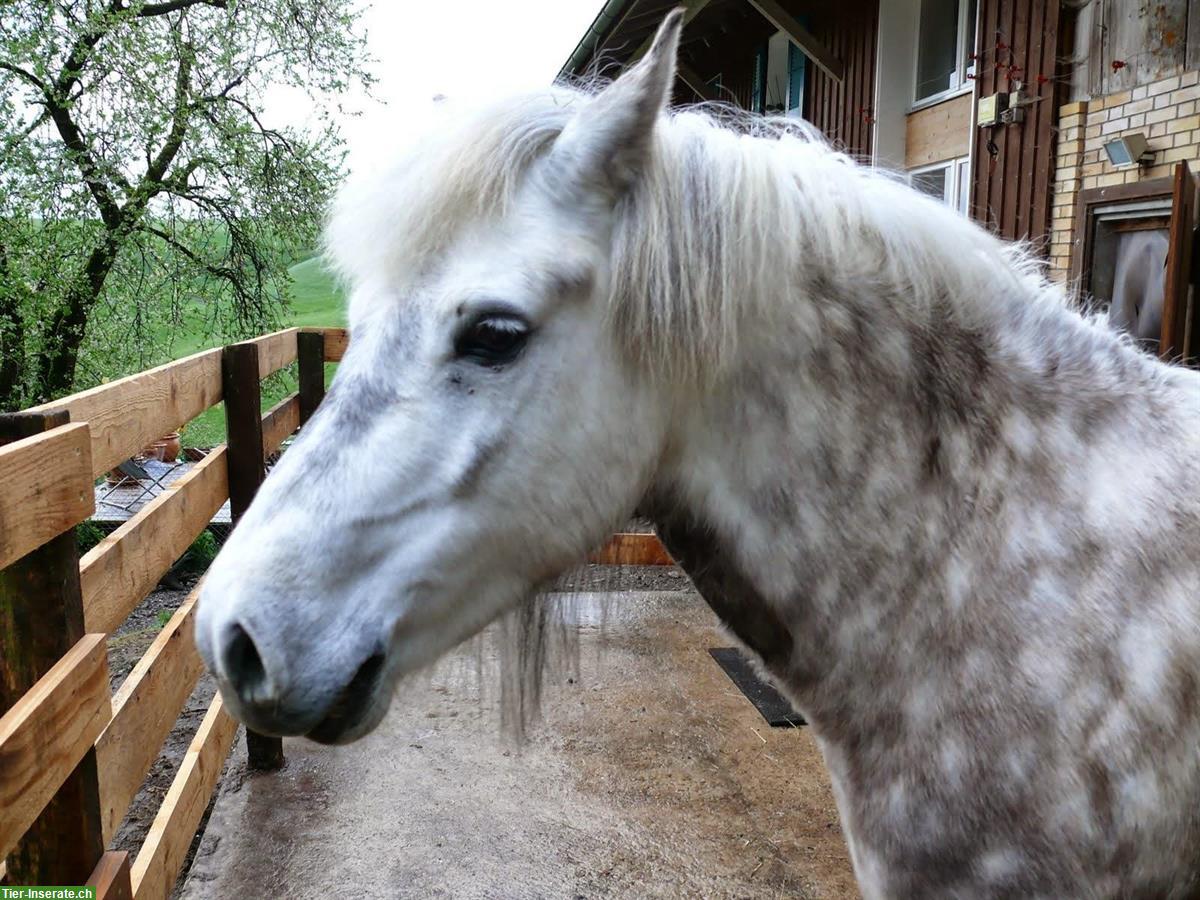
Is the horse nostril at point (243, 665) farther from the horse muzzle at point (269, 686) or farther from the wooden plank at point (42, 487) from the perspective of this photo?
the wooden plank at point (42, 487)

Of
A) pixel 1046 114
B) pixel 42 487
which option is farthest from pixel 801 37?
pixel 42 487

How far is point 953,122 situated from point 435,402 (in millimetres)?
6400

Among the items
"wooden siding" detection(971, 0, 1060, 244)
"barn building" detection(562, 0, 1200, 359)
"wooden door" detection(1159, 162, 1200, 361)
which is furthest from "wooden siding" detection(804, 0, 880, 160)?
"wooden door" detection(1159, 162, 1200, 361)

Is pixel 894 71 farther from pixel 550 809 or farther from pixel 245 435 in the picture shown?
pixel 550 809

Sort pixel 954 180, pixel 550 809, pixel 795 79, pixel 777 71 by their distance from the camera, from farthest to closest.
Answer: pixel 777 71 < pixel 795 79 < pixel 954 180 < pixel 550 809

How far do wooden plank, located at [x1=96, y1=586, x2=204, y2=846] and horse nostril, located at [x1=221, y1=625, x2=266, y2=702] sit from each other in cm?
82

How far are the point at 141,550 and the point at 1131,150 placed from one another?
464 cm

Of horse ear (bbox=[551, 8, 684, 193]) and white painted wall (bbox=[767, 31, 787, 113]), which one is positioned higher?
white painted wall (bbox=[767, 31, 787, 113])

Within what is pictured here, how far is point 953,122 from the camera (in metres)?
6.39

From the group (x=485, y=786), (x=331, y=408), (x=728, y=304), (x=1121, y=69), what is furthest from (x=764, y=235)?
(x=1121, y=69)

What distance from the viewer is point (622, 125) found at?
3.85 feet

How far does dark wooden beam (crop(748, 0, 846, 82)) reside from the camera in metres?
6.95

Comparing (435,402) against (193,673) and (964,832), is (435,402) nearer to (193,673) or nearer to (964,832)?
(964,832)

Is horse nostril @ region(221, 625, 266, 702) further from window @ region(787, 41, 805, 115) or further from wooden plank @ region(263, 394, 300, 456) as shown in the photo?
A: window @ region(787, 41, 805, 115)
